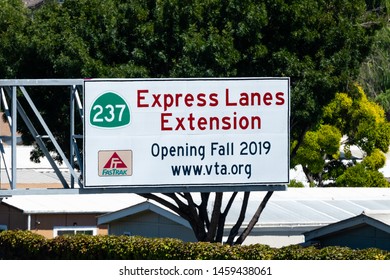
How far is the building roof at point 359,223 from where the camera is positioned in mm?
24348

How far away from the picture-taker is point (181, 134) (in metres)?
21.3

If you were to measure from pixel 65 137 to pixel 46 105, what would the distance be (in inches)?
38.8

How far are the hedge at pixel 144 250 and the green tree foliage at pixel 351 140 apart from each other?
1690 centimetres

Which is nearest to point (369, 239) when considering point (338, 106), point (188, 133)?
point (188, 133)

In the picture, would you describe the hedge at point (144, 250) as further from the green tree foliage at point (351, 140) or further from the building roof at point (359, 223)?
the green tree foliage at point (351, 140)

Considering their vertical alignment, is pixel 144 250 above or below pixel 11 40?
below

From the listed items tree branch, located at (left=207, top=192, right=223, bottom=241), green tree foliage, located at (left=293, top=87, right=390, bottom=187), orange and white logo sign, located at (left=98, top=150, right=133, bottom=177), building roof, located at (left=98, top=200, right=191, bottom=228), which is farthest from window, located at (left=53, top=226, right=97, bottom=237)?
orange and white logo sign, located at (left=98, top=150, right=133, bottom=177)

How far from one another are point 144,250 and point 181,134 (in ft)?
13.0

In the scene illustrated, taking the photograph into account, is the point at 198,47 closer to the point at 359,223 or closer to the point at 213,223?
the point at 213,223

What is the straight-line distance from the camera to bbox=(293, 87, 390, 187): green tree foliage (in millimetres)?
42938

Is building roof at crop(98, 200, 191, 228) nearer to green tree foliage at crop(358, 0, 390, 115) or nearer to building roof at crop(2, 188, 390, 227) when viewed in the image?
building roof at crop(2, 188, 390, 227)

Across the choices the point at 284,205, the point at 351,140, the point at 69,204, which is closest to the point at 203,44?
the point at 284,205

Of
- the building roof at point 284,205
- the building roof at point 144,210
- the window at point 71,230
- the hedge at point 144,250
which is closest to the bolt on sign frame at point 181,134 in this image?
the hedge at point 144,250

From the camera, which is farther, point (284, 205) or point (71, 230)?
point (71, 230)
